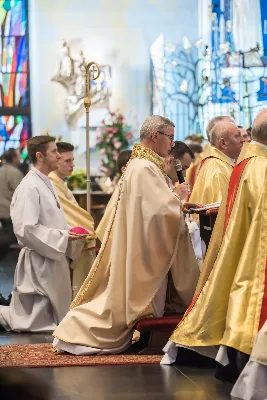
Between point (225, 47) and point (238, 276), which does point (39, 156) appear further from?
point (225, 47)

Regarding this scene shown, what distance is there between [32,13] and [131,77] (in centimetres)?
212

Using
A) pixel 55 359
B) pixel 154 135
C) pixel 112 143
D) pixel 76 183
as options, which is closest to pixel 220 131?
pixel 154 135

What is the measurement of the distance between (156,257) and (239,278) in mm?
1266

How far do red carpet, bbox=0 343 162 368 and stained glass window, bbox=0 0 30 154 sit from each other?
1096cm

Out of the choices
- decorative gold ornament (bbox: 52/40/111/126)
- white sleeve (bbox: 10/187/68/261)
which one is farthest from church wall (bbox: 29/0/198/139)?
white sleeve (bbox: 10/187/68/261)

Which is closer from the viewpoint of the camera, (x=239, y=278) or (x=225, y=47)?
(x=239, y=278)

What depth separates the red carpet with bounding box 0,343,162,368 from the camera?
6125 mm

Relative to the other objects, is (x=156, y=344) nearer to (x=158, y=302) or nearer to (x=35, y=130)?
(x=158, y=302)

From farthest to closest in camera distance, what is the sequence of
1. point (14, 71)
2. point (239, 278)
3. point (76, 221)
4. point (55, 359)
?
point (14, 71) < point (76, 221) < point (55, 359) < point (239, 278)

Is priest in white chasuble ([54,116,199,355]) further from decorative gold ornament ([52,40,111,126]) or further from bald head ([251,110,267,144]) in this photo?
decorative gold ornament ([52,40,111,126])

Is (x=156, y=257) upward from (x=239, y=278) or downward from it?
downward

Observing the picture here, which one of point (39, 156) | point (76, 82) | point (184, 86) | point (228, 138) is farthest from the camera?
point (76, 82)

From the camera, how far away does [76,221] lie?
8945 millimetres

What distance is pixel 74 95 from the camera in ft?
56.2
